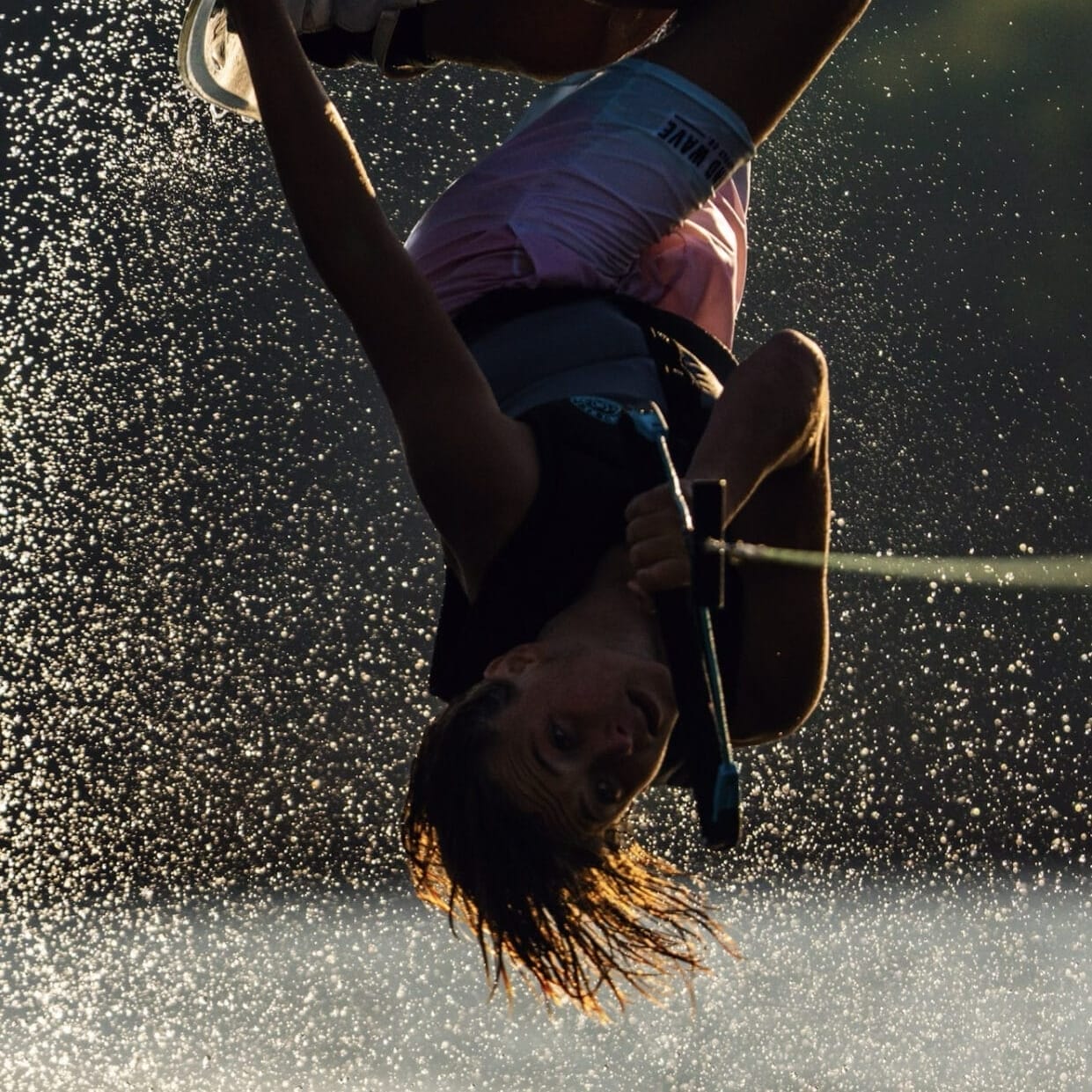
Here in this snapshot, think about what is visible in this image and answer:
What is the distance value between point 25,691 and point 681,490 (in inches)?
56.8

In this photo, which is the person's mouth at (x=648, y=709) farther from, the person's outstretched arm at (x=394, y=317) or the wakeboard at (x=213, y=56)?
the wakeboard at (x=213, y=56)

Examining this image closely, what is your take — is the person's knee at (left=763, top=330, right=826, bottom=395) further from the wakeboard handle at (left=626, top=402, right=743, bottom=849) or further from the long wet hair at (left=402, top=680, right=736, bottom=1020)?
the long wet hair at (left=402, top=680, right=736, bottom=1020)

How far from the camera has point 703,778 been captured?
996 millimetres

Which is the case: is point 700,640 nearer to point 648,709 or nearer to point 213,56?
point 648,709

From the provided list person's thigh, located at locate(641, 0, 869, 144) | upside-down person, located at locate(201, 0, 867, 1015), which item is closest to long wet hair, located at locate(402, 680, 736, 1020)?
upside-down person, located at locate(201, 0, 867, 1015)

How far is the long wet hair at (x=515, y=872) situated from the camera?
1.10m

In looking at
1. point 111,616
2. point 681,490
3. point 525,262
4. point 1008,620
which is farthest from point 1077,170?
point 681,490

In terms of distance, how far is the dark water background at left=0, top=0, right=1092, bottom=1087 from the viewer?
7.20 feet

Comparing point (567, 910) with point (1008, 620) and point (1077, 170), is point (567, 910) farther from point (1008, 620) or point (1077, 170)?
point (1077, 170)

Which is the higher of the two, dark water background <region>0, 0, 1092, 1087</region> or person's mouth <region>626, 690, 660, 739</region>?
person's mouth <region>626, 690, 660, 739</region>

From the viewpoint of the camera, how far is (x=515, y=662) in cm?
110

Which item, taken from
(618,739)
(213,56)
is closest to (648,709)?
(618,739)

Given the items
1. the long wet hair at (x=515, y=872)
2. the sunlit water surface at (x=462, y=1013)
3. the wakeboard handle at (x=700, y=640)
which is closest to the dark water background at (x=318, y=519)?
the sunlit water surface at (x=462, y=1013)

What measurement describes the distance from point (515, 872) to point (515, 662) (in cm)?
14
